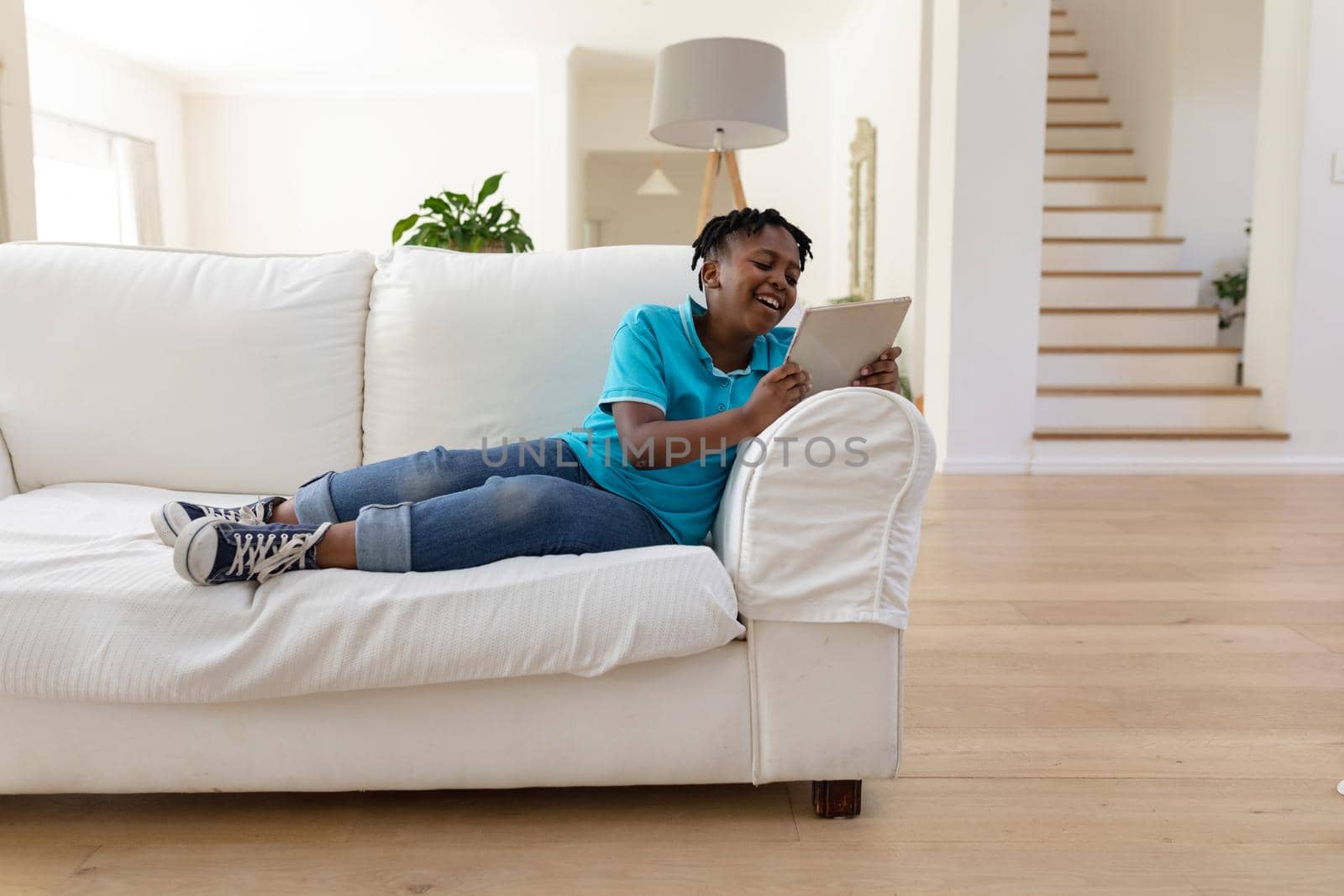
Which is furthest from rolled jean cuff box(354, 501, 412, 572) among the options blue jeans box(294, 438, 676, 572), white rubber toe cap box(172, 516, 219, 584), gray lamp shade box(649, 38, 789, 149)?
gray lamp shade box(649, 38, 789, 149)

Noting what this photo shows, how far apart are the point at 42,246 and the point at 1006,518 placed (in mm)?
2635

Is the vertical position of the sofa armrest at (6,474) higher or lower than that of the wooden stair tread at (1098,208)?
lower

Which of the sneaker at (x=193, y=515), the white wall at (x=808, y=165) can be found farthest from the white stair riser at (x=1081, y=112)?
the sneaker at (x=193, y=515)

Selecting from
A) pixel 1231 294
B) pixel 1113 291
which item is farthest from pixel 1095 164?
pixel 1113 291

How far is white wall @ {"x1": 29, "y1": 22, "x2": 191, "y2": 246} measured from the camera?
7.12 metres

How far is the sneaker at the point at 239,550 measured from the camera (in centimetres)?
120

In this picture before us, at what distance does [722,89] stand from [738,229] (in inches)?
69.5

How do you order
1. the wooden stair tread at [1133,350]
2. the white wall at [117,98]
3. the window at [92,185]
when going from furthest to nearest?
the window at [92,185]
the white wall at [117,98]
the wooden stair tread at [1133,350]

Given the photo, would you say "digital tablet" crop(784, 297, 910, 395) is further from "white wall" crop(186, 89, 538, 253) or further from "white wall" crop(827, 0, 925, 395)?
"white wall" crop(186, 89, 538, 253)

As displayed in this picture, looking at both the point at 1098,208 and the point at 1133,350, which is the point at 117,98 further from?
the point at 1133,350

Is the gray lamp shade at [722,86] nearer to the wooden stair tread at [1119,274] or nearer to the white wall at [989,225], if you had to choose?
the white wall at [989,225]

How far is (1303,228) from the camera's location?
4.04m

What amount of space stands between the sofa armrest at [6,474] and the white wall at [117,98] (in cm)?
557

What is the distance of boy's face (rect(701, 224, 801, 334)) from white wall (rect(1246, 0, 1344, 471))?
11.4 feet
